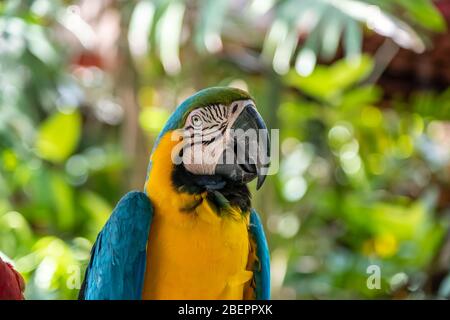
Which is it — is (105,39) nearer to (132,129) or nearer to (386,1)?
(132,129)

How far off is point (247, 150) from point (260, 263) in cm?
19

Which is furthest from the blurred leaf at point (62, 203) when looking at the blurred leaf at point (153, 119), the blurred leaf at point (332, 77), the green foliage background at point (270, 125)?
the blurred leaf at point (332, 77)

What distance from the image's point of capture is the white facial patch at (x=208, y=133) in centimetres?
69

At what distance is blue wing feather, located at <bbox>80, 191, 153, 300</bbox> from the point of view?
74 cm

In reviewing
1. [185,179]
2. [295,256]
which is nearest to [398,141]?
[295,256]

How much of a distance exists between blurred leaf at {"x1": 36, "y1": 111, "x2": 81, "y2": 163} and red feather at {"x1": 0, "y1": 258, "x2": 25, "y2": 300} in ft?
4.27

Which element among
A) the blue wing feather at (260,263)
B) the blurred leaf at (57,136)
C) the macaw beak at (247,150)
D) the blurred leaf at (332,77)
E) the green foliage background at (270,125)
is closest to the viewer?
the macaw beak at (247,150)

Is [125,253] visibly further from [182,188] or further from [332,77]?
[332,77]

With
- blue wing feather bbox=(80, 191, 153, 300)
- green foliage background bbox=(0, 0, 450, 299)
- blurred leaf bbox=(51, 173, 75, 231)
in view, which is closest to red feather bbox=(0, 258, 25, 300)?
blue wing feather bbox=(80, 191, 153, 300)

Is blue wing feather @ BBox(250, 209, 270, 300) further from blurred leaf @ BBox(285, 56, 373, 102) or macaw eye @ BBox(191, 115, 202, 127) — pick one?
blurred leaf @ BBox(285, 56, 373, 102)

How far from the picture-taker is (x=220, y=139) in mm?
692

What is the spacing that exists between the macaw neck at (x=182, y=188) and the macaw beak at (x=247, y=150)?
0.04 m

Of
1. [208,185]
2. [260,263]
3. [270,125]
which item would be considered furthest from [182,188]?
[270,125]

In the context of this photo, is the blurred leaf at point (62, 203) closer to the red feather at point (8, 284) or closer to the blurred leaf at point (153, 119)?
the blurred leaf at point (153, 119)
